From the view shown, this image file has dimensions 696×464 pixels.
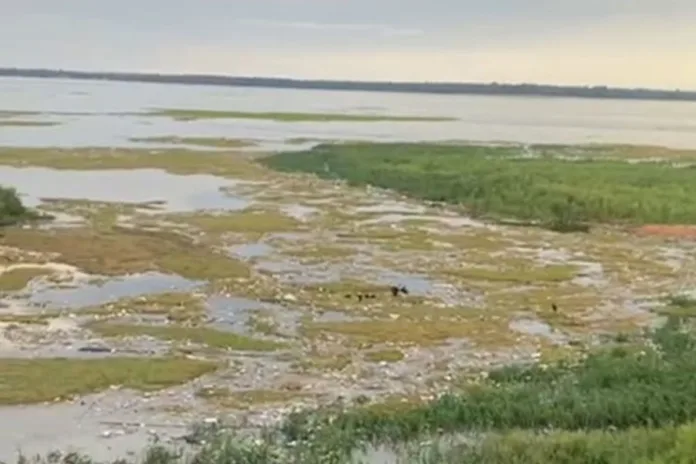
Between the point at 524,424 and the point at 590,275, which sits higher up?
the point at 524,424

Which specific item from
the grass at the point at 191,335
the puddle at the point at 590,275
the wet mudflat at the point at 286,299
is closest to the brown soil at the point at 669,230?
the wet mudflat at the point at 286,299

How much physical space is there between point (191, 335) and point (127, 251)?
9931mm

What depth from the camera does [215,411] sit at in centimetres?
1575

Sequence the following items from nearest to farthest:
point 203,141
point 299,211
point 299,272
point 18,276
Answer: point 18,276
point 299,272
point 299,211
point 203,141

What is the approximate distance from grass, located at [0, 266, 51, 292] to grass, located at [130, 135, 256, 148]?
148ft

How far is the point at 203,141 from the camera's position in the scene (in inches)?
3036

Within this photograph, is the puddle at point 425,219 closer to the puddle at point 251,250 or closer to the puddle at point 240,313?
the puddle at point 251,250

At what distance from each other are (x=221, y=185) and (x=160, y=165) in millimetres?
10235

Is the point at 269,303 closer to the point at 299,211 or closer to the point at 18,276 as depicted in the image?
the point at 18,276

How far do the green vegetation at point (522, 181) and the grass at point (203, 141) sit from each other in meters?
10.1

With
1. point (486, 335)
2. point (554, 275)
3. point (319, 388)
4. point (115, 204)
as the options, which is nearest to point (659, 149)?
point (115, 204)

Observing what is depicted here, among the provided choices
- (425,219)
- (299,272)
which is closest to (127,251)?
(299,272)

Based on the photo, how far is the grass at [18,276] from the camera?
967 inches

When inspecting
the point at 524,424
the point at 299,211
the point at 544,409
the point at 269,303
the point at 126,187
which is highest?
the point at 544,409
